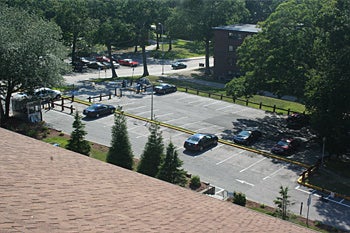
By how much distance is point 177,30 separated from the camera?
71.6 metres


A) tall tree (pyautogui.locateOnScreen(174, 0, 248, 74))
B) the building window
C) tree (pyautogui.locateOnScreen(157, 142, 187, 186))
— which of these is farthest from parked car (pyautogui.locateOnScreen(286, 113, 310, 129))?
tall tree (pyautogui.locateOnScreen(174, 0, 248, 74))

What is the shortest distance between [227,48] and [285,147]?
115 ft

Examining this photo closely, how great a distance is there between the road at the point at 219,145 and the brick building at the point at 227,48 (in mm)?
17119

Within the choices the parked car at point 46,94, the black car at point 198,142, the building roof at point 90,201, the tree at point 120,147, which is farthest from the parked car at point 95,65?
the building roof at point 90,201

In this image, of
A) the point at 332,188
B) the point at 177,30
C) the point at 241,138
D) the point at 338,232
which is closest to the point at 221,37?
the point at 177,30

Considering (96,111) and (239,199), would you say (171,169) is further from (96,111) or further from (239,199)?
(96,111)

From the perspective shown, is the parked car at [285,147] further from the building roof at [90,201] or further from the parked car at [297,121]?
the building roof at [90,201]

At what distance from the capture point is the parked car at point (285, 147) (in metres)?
34.1

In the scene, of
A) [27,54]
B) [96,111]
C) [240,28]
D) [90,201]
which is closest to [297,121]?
[96,111]

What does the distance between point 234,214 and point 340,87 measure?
Result: 22560 mm

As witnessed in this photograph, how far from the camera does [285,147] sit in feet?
112

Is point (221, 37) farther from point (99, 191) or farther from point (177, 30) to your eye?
point (99, 191)

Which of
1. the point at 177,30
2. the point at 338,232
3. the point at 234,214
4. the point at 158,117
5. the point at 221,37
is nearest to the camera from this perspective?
the point at 234,214

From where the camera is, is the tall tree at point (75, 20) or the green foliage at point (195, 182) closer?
the green foliage at point (195, 182)
